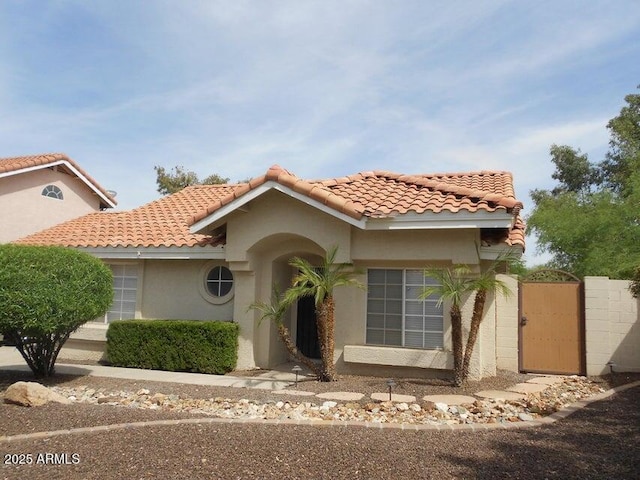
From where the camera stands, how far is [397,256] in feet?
36.7

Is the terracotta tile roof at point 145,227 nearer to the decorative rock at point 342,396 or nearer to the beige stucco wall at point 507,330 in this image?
the decorative rock at point 342,396

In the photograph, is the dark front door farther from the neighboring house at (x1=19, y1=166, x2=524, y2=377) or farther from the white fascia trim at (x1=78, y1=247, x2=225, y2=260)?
the white fascia trim at (x1=78, y1=247, x2=225, y2=260)

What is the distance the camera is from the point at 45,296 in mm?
9953

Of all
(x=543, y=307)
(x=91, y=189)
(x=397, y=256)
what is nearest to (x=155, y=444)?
(x=397, y=256)

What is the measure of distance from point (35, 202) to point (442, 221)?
19.1 meters

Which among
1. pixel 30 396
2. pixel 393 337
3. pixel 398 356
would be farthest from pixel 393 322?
pixel 30 396

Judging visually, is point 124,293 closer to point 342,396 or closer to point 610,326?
point 342,396

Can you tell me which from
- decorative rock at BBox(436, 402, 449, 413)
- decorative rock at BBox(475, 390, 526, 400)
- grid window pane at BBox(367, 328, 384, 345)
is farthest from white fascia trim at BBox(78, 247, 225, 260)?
decorative rock at BBox(475, 390, 526, 400)

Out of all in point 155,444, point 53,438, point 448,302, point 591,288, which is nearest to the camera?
point 155,444

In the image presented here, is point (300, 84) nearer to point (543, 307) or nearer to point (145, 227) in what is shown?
point (145, 227)

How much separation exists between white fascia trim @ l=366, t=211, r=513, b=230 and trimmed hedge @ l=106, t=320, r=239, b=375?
4.56 m

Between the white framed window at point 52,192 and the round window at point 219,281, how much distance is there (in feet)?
42.5

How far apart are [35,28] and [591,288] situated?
47.6ft

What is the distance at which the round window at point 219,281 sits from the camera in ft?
45.3
